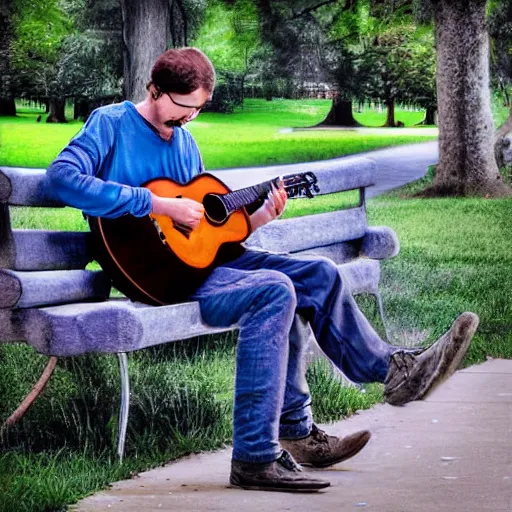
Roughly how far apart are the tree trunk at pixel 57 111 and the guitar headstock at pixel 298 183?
3802mm

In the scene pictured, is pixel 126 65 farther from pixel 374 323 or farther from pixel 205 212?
pixel 205 212

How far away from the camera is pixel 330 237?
22.5 ft

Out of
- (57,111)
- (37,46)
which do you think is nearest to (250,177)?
(57,111)

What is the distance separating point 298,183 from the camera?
537 cm

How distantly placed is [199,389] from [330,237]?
4.60 ft

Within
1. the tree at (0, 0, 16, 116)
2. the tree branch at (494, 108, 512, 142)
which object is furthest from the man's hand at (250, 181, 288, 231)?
the tree branch at (494, 108, 512, 142)

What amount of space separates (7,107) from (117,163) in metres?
4.43

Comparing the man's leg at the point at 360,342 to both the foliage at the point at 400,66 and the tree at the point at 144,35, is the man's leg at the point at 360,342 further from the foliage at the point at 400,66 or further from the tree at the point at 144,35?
the foliage at the point at 400,66

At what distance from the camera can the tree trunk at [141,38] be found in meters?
A: 9.17

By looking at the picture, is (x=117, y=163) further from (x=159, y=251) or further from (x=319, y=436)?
(x=319, y=436)

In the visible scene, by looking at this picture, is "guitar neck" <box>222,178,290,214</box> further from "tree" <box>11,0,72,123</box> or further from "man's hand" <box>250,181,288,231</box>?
"tree" <box>11,0,72,123</box>

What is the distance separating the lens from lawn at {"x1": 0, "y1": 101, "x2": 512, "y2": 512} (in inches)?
190

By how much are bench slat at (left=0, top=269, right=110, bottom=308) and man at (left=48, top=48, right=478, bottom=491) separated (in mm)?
365

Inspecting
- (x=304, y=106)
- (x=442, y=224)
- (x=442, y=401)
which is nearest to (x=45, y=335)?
(x=442, y=401)
